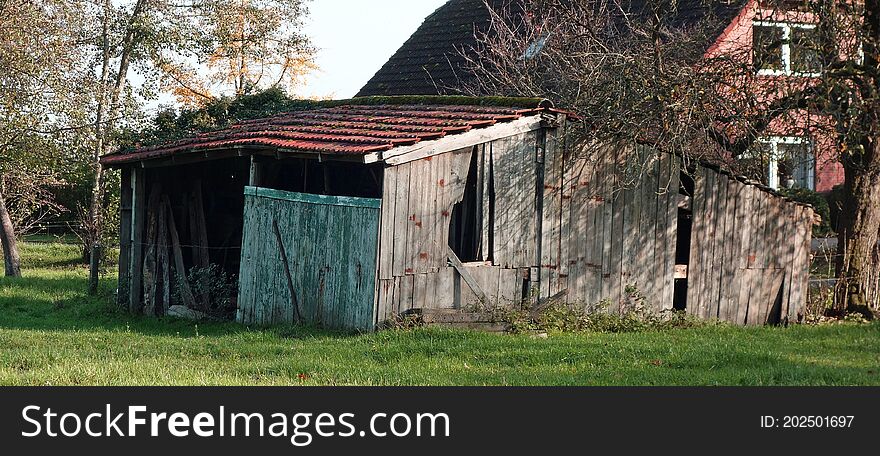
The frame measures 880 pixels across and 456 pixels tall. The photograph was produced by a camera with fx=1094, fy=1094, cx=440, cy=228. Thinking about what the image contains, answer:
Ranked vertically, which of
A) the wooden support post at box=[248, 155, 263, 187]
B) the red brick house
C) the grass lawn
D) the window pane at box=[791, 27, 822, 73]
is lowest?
the grass lawn

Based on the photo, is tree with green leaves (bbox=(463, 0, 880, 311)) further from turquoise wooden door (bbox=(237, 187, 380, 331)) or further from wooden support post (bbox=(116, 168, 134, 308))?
wooden support post (bbox=(116, 168, 134, 308))

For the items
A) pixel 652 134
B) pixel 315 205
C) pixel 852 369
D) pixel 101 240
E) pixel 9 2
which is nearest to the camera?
pixel 852 369

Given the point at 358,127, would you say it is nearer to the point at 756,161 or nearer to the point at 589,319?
the point at 589,319

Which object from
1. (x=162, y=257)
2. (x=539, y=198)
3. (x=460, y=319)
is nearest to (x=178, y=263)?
(x=162, y=257)

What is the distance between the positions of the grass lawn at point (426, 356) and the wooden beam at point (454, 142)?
2215 mm

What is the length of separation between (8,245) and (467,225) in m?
14.7

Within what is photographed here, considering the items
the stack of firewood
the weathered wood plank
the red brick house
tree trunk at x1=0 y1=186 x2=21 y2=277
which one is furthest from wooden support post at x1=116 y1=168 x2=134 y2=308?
tree trunk at x1=0 y1=186 x2=21 y2=277

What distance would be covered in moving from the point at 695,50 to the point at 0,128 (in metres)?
15.3

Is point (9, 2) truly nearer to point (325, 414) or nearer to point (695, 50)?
point (695, 50)

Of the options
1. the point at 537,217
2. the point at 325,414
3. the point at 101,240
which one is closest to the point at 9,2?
the point at 101,240

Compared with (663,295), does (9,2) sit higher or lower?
higher

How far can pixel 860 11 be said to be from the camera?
15.7 m

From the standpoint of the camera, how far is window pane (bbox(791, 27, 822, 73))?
15117 mm

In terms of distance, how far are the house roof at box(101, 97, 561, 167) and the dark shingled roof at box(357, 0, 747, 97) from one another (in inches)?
296
